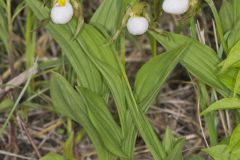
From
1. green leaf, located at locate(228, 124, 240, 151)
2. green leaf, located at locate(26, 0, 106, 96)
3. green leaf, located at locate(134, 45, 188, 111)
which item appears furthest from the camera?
green leaf, located at locate(26, 0, 106, 96)

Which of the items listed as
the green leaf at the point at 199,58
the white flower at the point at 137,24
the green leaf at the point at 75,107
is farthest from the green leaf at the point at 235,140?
the green leaf at the point at 75,107

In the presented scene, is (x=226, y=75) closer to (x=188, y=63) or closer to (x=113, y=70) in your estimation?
(x=188, y=63)

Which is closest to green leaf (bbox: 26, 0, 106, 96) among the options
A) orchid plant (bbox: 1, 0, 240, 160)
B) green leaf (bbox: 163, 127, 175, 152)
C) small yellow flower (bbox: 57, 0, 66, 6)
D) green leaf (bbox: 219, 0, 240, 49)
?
orchid plant (bbox: 1, 0, 240, 160)

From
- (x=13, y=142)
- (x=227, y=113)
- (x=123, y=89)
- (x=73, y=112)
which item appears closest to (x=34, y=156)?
(x=13, y=142)

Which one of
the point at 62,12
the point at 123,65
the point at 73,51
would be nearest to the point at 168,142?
the point at 123,65

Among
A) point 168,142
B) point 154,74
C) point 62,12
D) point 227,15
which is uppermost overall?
point 62,12

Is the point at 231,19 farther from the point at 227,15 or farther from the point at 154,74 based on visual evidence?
the point at 154,74

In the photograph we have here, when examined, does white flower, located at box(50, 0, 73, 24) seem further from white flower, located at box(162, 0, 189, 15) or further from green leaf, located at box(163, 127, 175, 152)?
green leaf, located at box(163, 127, 175, 152)
